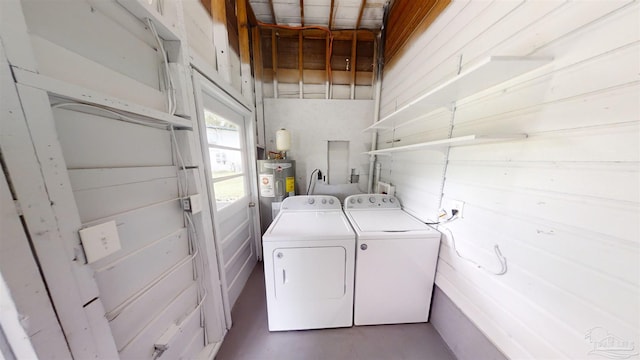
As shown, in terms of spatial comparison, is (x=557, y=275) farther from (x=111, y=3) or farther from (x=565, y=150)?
(x=111, y=3)

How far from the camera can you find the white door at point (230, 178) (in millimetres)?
1415

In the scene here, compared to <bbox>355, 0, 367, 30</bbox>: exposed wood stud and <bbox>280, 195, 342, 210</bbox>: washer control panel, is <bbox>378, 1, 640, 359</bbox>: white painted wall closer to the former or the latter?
<bbox>280, 195, 342, 210</bbox>: washer control panel

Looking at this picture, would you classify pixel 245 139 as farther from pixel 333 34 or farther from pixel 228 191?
pixel 333 34

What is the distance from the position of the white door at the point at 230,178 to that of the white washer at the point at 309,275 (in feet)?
1.48

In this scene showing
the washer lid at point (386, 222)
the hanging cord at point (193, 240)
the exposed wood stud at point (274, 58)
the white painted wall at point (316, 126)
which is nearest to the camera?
the hanging cord at point (193, 240)

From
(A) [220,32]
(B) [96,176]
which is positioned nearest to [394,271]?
(B) [96,176]

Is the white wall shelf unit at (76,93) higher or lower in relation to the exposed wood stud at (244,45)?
lower

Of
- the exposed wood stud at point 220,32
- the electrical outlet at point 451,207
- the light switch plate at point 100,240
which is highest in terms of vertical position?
the exposed wood stud at point 220,32

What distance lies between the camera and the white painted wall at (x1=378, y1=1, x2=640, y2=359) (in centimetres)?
64

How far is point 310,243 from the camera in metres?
1.41

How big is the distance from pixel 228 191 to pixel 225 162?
0.31m

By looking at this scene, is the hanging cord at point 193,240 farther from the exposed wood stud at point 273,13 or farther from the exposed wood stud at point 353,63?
the exposed wood stud at point 353,63

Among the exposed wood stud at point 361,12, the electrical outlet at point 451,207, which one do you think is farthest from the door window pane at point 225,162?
the exposed wood stud at point 361,12

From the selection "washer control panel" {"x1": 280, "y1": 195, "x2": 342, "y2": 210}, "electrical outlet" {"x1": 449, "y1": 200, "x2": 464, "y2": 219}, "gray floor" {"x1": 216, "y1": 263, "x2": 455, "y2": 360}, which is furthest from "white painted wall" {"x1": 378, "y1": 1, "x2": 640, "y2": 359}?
"washer control panel" {"x1": 280, "y1": 195, "x2": 342, "y2": 210}
